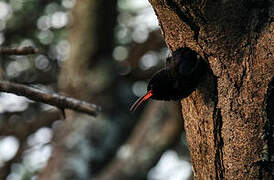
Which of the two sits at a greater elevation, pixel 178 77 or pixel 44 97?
pixel 178 77

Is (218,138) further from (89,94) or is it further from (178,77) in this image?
(89,94)

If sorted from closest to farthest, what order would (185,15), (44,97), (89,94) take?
(185,15) → (44,97) → (89,94)

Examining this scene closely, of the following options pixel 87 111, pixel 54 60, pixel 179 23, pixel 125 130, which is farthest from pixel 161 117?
pixel 179 23

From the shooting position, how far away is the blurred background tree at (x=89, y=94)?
3.33 m

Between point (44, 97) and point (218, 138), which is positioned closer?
point (218, 138)

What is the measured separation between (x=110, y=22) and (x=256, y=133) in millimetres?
2699

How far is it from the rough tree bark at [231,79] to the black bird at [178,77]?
0.09ft

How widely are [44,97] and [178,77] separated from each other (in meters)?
0.48

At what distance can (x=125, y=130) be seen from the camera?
149 inches

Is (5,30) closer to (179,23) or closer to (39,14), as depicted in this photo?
(39,14)

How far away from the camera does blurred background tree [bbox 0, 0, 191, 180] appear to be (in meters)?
3.33

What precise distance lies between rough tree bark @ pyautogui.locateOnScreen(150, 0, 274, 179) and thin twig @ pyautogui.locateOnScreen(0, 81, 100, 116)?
1.46 ft

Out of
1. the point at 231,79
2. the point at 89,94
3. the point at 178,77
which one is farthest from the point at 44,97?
the point at 89,94

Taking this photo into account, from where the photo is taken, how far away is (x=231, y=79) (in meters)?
1.25
